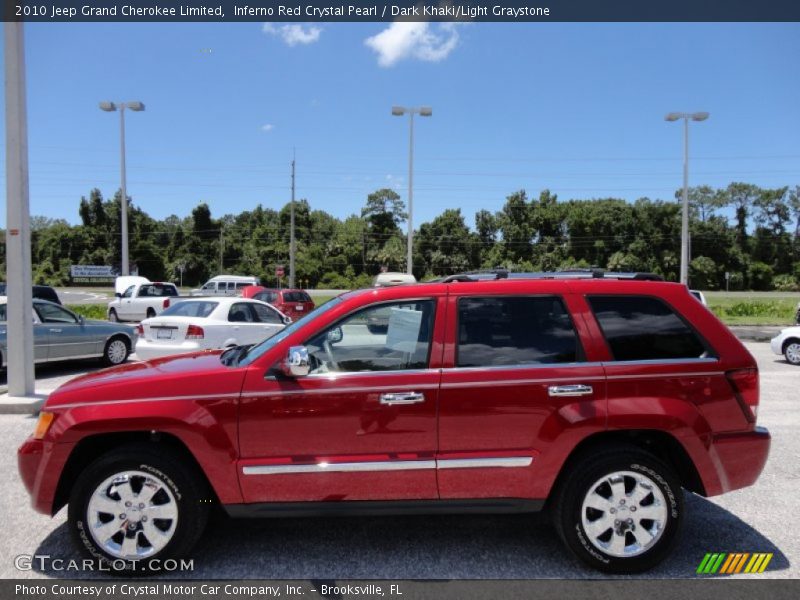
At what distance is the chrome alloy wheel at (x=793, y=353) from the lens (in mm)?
13547

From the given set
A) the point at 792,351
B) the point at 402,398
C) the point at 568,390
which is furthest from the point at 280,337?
the point at 792,351

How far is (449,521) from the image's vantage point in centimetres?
429

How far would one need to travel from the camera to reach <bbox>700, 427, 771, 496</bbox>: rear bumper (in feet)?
11.8

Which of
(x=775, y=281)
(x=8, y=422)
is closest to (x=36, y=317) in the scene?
(x=8, y=422)

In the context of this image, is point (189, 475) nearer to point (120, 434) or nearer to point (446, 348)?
point (120, 434)

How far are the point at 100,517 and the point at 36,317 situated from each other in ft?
29.1

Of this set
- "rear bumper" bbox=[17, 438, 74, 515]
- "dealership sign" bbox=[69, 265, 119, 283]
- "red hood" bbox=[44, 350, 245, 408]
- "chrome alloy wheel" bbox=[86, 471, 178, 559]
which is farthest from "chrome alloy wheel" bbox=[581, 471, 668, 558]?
"dealership sign" bbox=[69, 265, 119, 283]

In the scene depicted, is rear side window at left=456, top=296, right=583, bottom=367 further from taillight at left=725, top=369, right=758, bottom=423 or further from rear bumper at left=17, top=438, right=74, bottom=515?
rear bumper at left=17, top=438, right=74, bottom=515

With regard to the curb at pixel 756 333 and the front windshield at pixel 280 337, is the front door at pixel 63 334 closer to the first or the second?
the front windshield at pixel 280 337

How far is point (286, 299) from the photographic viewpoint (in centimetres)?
2262

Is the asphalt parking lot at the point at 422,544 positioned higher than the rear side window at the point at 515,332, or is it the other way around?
the rear side window at the point at 515,332

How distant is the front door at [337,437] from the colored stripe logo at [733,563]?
1.79 meters

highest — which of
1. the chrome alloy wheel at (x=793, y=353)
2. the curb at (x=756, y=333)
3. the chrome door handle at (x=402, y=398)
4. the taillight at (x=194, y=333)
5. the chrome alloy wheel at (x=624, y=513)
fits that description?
the chrome door handle at (x=402, y=398)

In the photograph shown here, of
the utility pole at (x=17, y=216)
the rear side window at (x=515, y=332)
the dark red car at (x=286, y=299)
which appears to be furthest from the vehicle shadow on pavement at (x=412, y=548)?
the dark red car at (x=286, y=299)
